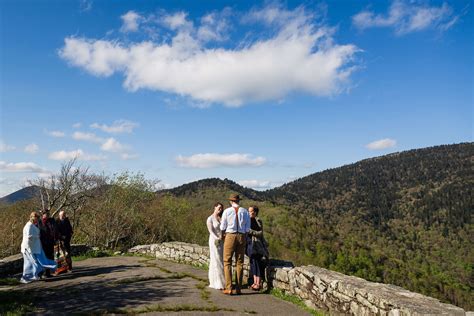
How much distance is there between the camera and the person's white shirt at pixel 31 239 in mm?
10062

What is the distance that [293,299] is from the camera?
25.5 feet

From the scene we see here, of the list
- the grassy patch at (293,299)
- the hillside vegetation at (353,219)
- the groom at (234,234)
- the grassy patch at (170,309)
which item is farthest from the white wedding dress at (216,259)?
the hillside vegetation at (353,219)

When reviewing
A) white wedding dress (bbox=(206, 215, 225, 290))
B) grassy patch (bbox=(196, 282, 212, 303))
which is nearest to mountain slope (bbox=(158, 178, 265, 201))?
grassy patch (bbox=(196, 282, 212, 303))

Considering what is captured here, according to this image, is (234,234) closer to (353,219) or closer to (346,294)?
(346,294)

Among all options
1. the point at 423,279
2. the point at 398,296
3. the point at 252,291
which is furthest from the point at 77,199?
the point at 423,279

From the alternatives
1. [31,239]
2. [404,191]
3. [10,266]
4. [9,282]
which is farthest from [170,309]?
[404,191]

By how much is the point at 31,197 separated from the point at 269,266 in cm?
2266

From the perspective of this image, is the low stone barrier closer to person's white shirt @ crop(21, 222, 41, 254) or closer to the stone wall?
person's white shirt @ crop(21, 222, 41, 254)

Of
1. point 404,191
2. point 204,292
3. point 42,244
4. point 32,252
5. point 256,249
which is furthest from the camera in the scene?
point 404,191

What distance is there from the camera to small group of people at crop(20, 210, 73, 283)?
33.2 feet

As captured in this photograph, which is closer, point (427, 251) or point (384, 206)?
point (427, 251)

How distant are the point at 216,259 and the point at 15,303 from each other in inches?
163

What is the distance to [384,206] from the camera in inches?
6289

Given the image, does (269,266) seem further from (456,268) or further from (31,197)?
(456,268)
